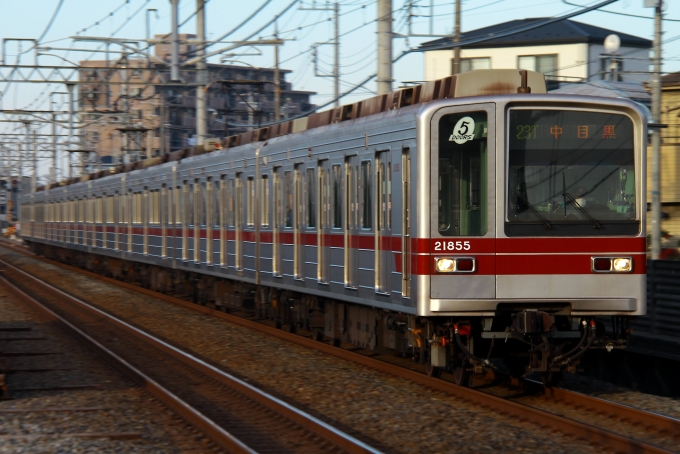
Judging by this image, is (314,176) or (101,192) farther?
(101,192)

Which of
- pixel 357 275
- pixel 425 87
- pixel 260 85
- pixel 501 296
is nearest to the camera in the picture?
pixel 501 296

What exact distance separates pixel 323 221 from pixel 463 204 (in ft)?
11.4

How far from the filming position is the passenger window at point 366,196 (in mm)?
10185

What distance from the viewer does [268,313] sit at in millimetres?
15336

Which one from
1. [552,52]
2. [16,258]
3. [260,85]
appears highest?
[552,52]

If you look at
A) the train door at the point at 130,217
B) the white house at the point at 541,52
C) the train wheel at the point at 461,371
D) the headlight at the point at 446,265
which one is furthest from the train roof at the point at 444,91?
the white house at the point at 541,52

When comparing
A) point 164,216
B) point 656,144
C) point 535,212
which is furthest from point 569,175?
point 164,216

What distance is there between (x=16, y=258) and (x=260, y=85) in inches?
Result: 975

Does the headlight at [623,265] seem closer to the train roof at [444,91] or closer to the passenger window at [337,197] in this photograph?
the train roof at [444,91]

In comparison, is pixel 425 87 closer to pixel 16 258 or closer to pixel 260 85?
pixel 260 85

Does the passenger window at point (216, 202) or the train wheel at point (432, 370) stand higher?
the passenger window at point (216, 202)

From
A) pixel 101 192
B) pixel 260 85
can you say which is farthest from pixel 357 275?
pixel 101 192

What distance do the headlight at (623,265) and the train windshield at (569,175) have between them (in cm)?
23

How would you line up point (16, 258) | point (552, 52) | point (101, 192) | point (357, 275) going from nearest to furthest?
point (357, 275) → point (101, 192) → point (16, 258) → point (552, 52)
